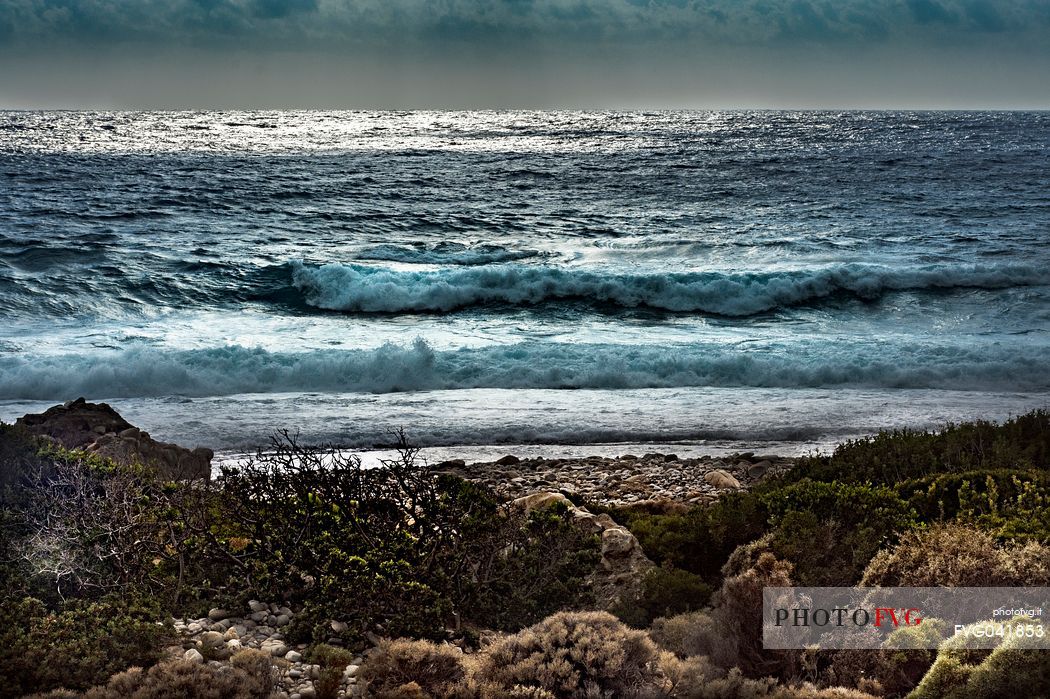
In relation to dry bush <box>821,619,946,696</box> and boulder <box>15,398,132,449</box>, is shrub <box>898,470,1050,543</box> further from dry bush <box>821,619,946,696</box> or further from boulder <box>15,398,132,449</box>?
boulder <box>15,398,132,449</box>

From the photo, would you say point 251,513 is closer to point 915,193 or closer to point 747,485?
point 747,485

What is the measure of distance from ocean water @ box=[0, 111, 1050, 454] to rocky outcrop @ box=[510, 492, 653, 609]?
14.6 ft

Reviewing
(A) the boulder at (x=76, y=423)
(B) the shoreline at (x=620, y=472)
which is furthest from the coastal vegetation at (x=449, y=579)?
Answer: (A) the boulder at (x=76, y=423)

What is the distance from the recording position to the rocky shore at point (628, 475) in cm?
845

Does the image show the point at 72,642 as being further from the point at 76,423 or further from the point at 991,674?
the point at 76,423

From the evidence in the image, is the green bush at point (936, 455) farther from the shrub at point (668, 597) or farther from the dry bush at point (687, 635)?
the dry bush at point (687, 635)

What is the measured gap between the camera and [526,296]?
74.7 ft

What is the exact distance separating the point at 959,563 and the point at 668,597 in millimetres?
1765

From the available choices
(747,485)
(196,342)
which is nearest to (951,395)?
(747,485)

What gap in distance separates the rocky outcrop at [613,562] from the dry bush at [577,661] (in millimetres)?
1590

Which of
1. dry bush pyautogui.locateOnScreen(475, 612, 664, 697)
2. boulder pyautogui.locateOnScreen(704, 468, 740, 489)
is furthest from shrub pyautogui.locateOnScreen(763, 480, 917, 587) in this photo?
boulder pyautogui.locateOnScreen(704, 468, 740, 489)

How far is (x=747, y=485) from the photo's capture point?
8.78 m

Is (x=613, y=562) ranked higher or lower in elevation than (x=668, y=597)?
lower

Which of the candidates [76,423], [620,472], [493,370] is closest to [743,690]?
[620,472]
